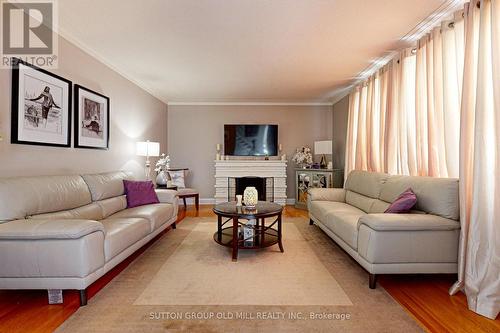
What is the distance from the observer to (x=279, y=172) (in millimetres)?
6359

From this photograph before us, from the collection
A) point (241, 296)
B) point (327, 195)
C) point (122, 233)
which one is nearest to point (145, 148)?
point (122, 233)

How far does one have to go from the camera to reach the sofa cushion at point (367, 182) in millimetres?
3479

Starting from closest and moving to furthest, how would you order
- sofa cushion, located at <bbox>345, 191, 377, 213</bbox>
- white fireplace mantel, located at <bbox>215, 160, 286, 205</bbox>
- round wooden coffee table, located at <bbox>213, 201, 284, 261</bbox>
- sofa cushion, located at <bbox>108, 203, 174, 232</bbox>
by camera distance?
round wooden coffee table, located at <bbox>213, 201, 284, 261</bbox>, sofa cushion, located at <bbox>108, 203, 174, 232</bbox>, sofa cushion, located at <bbox>345, 191, 377, 213</bbox>, white fireplace mantel, located at <bbox>215, 160, 286, 205</bbox>

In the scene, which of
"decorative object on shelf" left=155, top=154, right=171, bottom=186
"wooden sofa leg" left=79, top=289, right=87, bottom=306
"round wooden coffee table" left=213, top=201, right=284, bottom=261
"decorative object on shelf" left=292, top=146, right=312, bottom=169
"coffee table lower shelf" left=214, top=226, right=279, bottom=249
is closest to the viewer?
"wooden sofa leg" left=79, top=289, right=87, bottom=306

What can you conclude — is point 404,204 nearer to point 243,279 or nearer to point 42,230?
point 243,279

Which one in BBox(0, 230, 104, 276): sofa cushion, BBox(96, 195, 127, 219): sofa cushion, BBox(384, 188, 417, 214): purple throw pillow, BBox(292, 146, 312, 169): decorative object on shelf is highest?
BBox(292, 146, 312, 169): decorative object on shelf

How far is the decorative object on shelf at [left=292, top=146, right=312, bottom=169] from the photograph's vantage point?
6.22 meters

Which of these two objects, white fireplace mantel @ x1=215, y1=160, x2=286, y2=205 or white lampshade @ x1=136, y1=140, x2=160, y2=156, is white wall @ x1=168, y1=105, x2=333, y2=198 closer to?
white fireplace mantel @ x1=215, y1=160, x2=286, y2=205

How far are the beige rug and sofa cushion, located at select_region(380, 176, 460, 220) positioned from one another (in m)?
1.15

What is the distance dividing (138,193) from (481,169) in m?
3.77

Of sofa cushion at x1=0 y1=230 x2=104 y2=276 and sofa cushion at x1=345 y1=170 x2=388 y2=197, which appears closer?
sofa cushion at x1=0 y1=230 x2=104 y2=276

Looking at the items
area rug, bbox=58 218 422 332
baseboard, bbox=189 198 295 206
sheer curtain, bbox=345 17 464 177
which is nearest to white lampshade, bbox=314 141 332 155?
sheer curtain, bbox=345 17 464 177

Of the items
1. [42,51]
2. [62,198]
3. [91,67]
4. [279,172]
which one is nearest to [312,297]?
[62,198]

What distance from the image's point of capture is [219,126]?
256 inches
